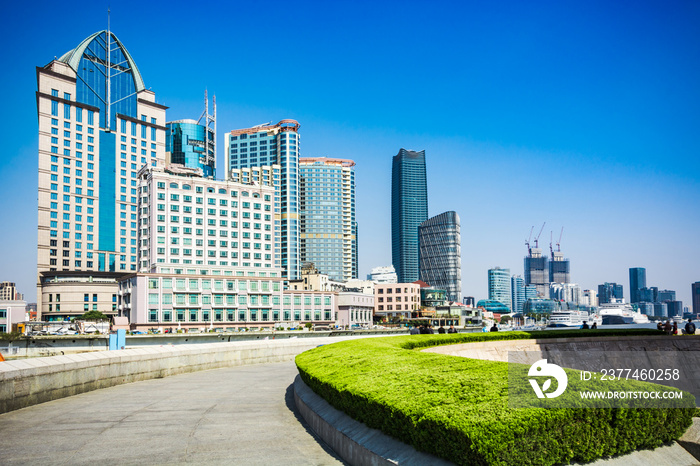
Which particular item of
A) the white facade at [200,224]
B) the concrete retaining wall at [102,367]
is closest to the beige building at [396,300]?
the white facade at [200,224]

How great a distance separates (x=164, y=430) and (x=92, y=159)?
174 m

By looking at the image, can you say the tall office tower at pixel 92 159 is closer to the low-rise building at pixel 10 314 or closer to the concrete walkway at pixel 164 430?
the low-rise building at pixel 10 314

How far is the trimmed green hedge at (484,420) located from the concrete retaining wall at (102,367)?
978 centimetres

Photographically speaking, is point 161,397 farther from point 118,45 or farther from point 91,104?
point 118,45

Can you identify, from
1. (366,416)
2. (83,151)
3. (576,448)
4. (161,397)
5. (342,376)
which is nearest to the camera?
(576,448)

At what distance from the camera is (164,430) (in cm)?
1300

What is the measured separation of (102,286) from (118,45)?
88743 millimetres

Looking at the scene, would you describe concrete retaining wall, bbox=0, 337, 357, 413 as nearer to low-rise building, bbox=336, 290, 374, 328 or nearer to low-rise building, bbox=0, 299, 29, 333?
low-rise building, bbox=0, 299, 29, 333

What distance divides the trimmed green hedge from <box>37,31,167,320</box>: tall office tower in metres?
148

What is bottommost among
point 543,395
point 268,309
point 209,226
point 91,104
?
point 268,309

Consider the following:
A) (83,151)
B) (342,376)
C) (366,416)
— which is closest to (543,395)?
(366,416)

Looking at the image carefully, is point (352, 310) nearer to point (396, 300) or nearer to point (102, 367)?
point (396, 300)

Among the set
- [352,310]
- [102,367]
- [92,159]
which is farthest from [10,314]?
[102,367]

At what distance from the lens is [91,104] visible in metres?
170
